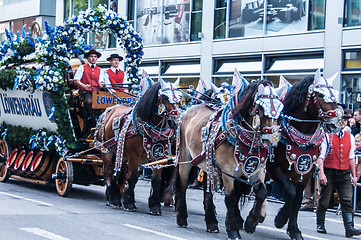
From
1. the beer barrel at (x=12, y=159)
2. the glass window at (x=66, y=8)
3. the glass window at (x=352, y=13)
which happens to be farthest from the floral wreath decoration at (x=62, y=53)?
the glass window at (x=66, y=8)

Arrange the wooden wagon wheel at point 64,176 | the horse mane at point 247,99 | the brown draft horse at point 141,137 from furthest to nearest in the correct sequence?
1. the wooden wagon wheel at point 64,176
2. the brown draft horse at point 141,137
3. the horse mane at point 247,99

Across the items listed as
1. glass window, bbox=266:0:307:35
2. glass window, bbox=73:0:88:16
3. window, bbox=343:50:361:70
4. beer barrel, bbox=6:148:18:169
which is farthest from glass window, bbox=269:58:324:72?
glass window, bbox=73:0:88:16

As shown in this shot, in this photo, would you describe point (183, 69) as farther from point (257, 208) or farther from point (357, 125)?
point (257, 208)

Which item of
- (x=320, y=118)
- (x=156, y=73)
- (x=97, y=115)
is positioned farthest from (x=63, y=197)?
(x=156, y=73)

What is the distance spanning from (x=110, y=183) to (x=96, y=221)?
2.11 meters

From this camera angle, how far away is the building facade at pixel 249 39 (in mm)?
17188

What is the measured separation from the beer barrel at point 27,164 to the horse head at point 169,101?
4090mm

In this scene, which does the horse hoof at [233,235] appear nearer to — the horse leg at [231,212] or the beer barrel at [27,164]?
the horse leg at [231,212]

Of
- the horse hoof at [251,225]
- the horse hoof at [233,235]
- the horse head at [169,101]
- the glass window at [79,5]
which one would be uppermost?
the glass window at [79,5]

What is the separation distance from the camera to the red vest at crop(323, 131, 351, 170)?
9578 mm

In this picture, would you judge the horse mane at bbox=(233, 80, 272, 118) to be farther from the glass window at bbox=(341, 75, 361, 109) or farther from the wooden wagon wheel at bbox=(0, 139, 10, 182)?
the glass window at bbox=(341, 75, 361, 109)

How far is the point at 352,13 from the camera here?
17109 mm

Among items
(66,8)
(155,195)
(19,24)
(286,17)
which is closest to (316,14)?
(286,17)

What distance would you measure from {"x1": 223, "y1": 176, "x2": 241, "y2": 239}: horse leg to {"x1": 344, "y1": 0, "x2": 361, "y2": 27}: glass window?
10.2 meters
